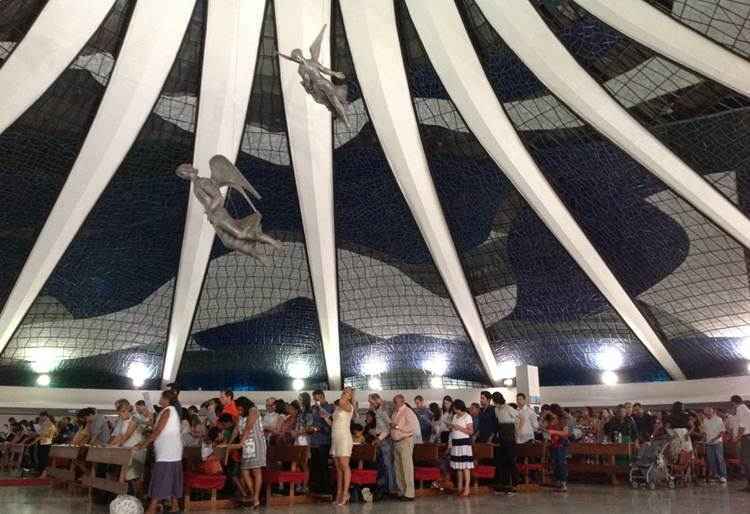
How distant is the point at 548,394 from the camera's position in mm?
22328

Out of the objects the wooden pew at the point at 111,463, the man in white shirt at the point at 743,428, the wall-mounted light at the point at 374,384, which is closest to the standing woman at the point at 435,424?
the man in white shirt at the point at 743,428

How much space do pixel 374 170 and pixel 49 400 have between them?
11423mm

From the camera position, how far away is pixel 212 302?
20469 millimetres

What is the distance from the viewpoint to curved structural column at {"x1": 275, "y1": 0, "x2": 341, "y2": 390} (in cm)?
1545

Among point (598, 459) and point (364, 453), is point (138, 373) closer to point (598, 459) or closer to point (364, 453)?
point (364, 453)

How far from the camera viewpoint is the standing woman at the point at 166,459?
28.3 ft

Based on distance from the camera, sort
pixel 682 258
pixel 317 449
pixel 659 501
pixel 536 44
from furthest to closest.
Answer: pixel 682 258
pixel 536 44
pixel 317 449
pixel 659 501

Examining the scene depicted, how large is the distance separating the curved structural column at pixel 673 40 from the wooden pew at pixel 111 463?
11.3 m

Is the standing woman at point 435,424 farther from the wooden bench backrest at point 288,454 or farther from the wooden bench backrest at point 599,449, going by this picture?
the wooden bench backrest at point 288,454

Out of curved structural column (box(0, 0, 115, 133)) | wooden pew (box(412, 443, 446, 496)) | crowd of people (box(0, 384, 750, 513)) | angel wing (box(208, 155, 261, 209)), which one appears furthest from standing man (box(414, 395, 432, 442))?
curved structural column (box(0, 0, 115, 133))

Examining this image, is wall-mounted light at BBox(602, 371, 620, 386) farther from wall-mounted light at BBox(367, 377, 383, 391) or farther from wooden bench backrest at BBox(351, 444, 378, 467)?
wooden bench backrest at BBox(351, 444, 378, 467)

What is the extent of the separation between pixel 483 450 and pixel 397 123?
8.45 m

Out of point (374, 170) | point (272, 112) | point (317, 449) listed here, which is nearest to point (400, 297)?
point (374, 170)

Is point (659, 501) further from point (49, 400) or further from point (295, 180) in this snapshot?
point (49, 400)
